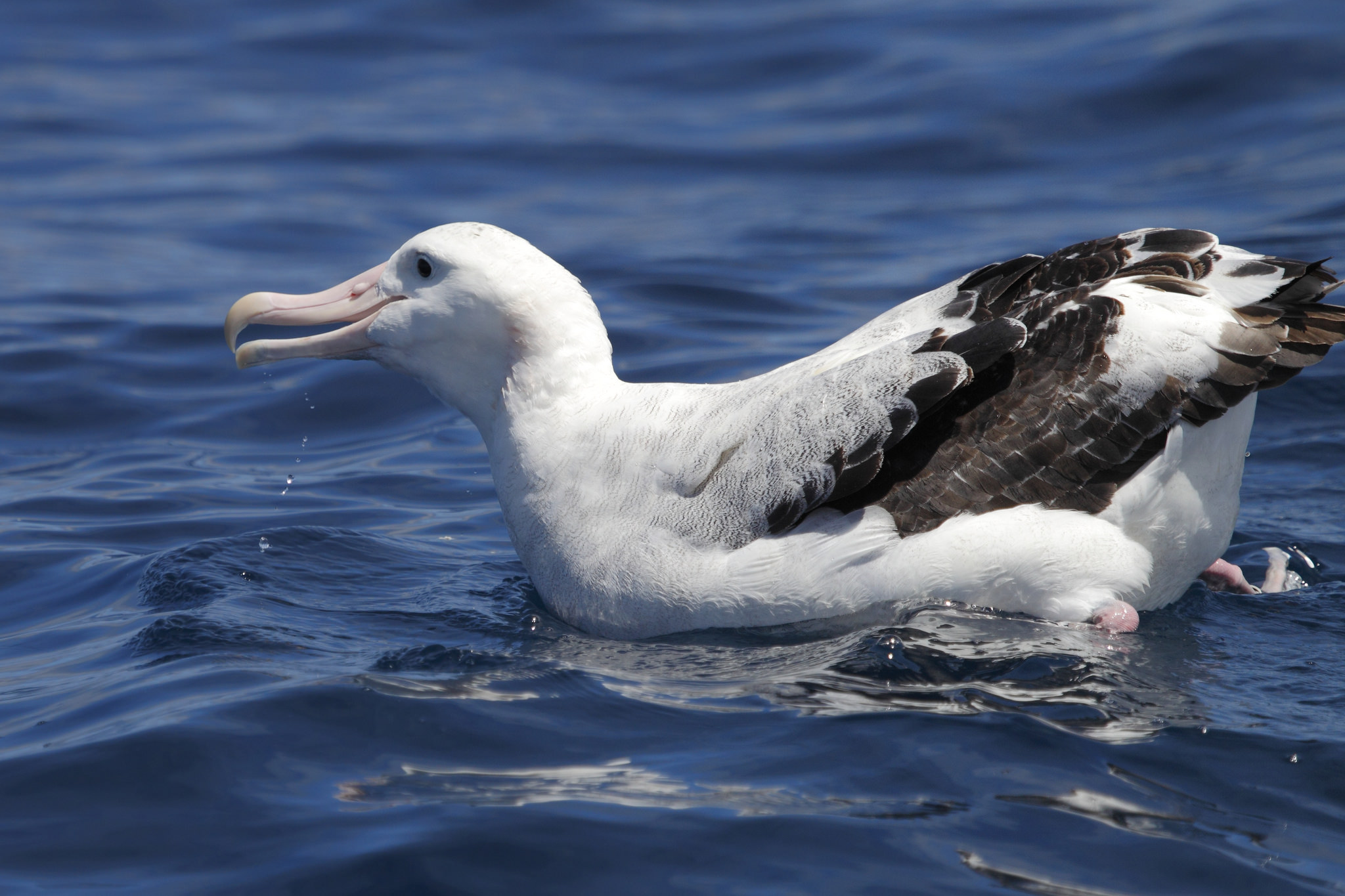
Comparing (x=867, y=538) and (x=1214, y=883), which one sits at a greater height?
(x=867, y=538)

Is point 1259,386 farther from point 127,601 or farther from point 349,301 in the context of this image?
point 127,601

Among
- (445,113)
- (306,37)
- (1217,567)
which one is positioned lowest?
(1217,567)

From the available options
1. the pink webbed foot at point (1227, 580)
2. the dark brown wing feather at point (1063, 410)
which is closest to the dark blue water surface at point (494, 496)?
the pink webbed foot at point (1227, 580)

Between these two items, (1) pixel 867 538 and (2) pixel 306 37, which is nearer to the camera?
(1) pixel 867 538

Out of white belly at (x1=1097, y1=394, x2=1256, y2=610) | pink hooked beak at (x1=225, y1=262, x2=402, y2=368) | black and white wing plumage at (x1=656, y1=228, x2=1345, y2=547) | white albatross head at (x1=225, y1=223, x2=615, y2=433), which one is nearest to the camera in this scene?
black and white wing plumage at (x1=656, y1=228, x2=1345, y2=547)

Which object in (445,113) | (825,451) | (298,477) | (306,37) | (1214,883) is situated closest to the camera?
(1214,883)

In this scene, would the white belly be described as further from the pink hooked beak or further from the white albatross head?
the pink hooked beak

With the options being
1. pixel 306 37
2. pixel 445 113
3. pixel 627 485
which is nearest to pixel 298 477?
pixel 627 485

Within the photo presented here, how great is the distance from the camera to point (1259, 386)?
19.0ft

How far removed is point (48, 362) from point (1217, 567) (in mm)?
8406

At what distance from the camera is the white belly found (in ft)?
19.1

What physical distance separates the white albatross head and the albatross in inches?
3.2

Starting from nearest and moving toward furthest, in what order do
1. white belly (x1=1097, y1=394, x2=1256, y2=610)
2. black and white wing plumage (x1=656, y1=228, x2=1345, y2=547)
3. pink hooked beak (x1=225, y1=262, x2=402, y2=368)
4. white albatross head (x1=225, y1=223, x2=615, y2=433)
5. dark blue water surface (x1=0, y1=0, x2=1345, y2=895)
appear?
dark blue water surface (x1=0, y1=0, x2=1345, y2=895) → black and white wing plumage (x1=656, y1=228, x2=1345, y2=547) → white belly (x1=1097, y1=394, x2=1256, y2=610) → white albatross head (x1=225, y1=223, x2=615, y2=433) → pink hooked beak (x1=225, y1=262, x2=402, y2=368)

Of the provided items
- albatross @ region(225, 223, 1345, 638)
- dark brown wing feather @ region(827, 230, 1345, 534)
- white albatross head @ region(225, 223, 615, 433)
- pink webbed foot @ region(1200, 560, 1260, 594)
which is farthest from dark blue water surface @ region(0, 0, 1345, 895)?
white albatross head @ region(225, 223, 615, 433)
